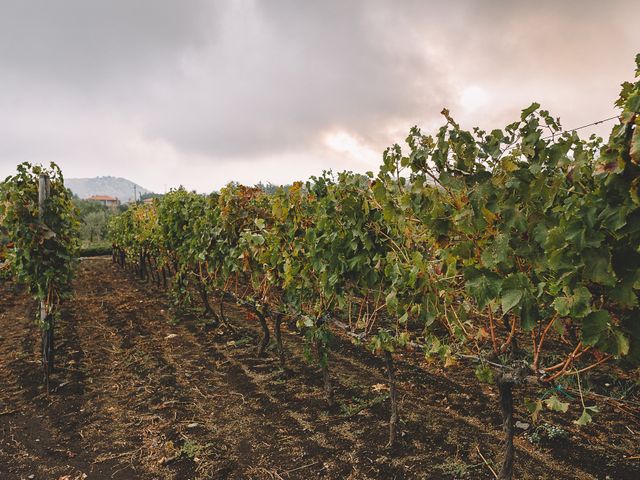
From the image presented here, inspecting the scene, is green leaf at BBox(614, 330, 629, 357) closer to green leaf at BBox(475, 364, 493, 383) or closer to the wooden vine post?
green leaf at BBox(475, 364, 493, 383)

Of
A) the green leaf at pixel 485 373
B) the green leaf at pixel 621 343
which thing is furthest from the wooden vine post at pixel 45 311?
the green leaf at pixel 621 343

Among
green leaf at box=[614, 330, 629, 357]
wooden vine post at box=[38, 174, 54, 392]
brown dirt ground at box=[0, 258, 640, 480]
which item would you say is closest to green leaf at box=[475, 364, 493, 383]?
green leaf at box=[614, 330, 629, 357]

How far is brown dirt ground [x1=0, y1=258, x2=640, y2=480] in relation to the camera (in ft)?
12.2

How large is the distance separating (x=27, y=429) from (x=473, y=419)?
4.98 m

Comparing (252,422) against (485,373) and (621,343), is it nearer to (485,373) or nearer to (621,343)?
(485,373)

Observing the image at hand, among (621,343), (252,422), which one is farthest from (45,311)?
(621,343)

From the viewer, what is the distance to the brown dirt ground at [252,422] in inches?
147

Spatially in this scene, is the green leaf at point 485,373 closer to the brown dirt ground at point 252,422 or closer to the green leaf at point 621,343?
the green leaf at point 621,343

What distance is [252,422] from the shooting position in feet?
15.1

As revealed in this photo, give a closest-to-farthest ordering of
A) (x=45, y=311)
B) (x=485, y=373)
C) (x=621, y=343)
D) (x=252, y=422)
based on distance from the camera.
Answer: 1. (x=621, y=343)
2. (x=485, y=373)
3. (x=252, y=422)
4. (x=45, y=311)

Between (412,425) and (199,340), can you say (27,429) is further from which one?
(412,425)

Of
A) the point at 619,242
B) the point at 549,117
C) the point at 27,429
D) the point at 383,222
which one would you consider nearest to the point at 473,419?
the point at 383,222

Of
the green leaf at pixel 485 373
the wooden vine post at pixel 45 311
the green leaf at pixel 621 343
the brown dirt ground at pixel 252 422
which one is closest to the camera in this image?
the green leaf at pixel 621 343

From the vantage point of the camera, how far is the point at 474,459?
12.1ft
